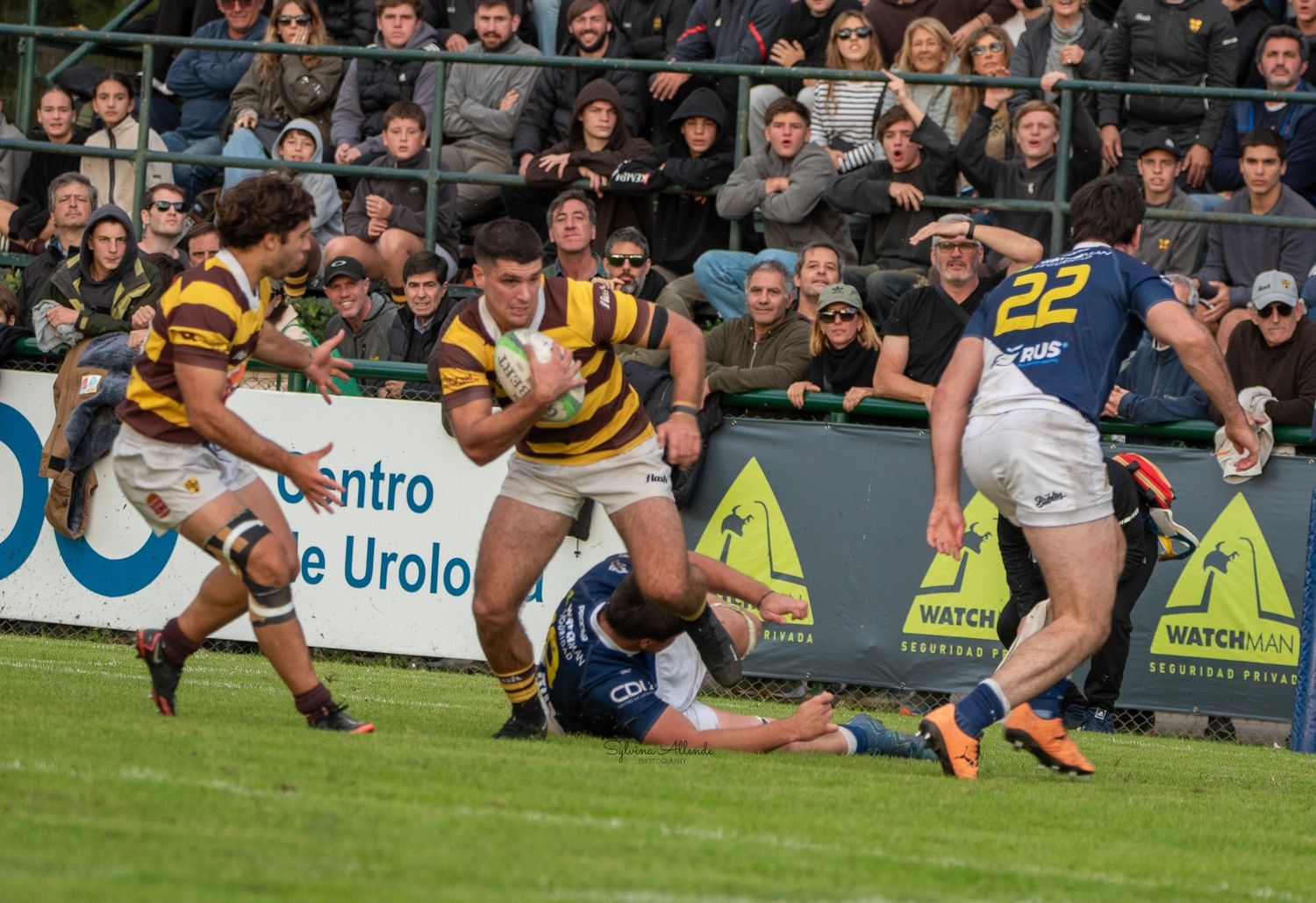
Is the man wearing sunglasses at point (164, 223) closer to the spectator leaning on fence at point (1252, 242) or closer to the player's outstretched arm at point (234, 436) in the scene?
the player's outstretched arm at point (234, 436)

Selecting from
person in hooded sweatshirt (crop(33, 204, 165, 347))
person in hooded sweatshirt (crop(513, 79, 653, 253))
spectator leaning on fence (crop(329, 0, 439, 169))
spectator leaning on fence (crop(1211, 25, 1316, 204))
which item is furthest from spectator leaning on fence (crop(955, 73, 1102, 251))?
person in hooded sweatshirt (crop(33, 204, 165, 347))

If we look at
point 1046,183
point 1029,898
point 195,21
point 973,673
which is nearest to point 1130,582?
point 973,673

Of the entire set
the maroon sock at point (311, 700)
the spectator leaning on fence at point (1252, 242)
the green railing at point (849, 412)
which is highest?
the spectator leaning on fence at point (1252, 242)

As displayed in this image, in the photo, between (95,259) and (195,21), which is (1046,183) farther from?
(195,21)

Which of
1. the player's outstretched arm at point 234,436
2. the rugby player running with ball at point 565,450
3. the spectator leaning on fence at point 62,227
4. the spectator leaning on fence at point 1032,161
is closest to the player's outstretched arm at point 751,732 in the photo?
the rugby player running with ball at point 565,450

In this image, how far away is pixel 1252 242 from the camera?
1229cm

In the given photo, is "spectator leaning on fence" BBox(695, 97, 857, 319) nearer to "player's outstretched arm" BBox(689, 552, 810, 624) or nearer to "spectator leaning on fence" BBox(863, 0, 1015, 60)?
"spectator leaning on fence" BBox(863, 0, 1015, 60)

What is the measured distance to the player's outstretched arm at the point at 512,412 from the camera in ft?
22.5

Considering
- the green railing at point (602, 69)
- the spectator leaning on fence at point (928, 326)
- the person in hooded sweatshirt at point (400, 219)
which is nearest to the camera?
the spectator leaning on fence at point (928, 326)

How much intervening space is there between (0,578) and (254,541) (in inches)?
255

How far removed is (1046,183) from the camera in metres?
12.4

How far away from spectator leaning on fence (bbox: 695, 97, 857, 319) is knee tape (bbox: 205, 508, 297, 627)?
6.41m

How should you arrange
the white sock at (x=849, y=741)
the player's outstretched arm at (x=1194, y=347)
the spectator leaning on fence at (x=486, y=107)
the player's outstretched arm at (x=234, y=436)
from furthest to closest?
the spectator leaning on fence at (x=486, y=107) → the white sock at (x=849, y=741) → the player's outstretched arm at (x=1194, y=347) → the player's outstretched arm at (x=234, y=436)

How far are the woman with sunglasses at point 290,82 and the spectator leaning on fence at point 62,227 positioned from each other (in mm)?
1394
